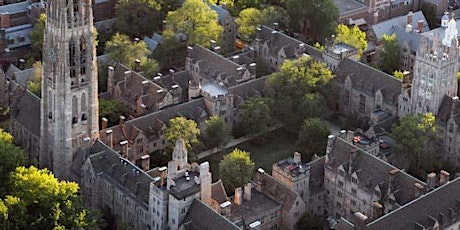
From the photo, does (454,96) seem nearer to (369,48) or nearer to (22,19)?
(369,48)

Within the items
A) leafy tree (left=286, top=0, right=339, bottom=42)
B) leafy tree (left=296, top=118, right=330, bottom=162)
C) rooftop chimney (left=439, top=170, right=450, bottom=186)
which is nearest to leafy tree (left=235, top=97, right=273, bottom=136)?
leafy tree (left=296, top=118, right=330, bottom=162)

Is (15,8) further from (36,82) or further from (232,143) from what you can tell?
(232,143)

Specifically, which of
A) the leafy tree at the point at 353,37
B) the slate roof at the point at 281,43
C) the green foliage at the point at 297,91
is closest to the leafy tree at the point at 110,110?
the green foliage at the point at 297,91

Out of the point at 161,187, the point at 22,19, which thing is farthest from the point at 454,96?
the point at 22,19

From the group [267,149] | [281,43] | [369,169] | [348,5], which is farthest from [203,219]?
[348,5]

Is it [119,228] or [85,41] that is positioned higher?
[85,41]

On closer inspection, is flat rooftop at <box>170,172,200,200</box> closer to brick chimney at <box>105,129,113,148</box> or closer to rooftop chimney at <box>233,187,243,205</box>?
rooftop chimney at <box>233,187,243,205</box>
